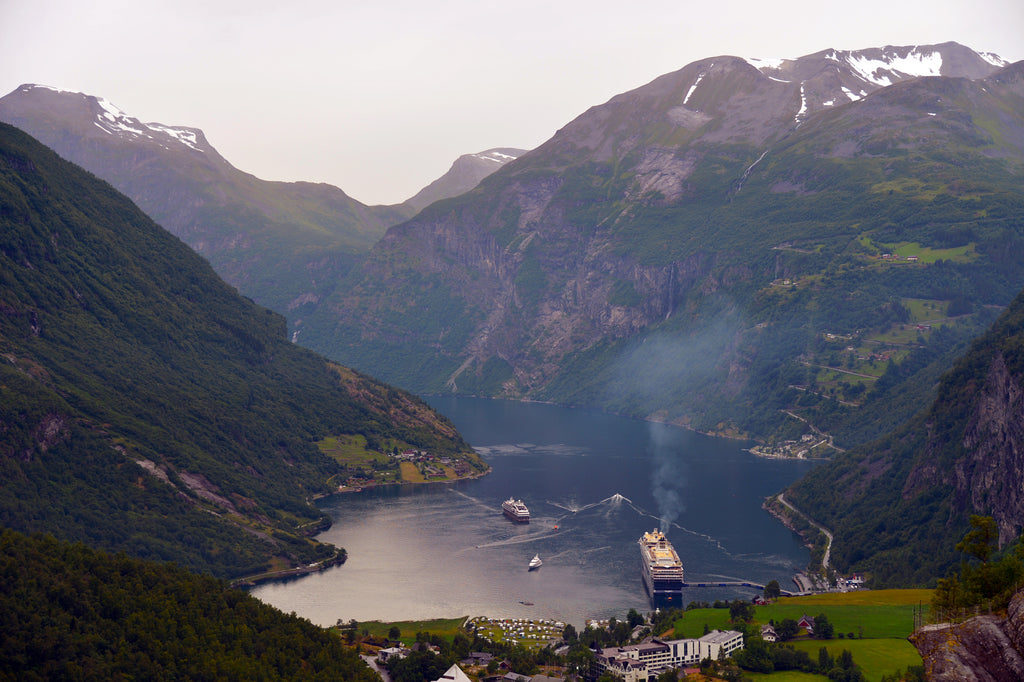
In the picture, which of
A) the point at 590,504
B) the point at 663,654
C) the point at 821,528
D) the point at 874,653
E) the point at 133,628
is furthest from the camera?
the point at 590,504

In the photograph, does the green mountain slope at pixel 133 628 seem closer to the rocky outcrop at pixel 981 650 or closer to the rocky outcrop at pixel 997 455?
the rocky outcrop at pixel 981 650

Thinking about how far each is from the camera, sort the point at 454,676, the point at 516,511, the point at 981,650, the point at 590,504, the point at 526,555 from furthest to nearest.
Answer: the point at 590,504, the point at 516,511, the point at 526,555, the point at 454,676, the point at 981,650

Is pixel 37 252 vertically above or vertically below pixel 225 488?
above

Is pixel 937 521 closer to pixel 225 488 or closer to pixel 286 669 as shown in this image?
pixel 286 669

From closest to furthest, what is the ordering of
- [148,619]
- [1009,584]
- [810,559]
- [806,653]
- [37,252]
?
[1009,584] → [148,619] → [806,653] → [810,559] → [37,252]

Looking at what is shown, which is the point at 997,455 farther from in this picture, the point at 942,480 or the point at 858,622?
the point at 858,622

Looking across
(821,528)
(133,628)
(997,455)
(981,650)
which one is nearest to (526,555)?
(821,528)

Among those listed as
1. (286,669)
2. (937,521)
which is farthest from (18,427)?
(937,521)
